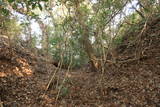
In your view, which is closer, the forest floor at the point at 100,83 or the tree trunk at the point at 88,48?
the forest floor at the point at 100,83

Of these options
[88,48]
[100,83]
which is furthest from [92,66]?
[100,83]

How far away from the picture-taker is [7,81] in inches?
288

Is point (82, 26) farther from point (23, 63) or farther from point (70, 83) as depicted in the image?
point (23, 63)

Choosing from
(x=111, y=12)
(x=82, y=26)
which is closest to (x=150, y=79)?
(x=111, y=12)

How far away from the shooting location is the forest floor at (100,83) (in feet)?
21.0

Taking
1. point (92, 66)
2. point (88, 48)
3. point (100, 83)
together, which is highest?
point (88, 48)

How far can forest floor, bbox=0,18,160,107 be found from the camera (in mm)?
6395

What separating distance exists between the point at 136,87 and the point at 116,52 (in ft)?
13.1

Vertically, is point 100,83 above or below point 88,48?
below

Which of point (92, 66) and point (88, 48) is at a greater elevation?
point (88, 48)

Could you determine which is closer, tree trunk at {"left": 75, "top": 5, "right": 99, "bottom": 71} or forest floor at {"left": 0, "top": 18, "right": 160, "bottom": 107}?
forest floor at {"left": 0, "top": 18, "right": 160, "bottom": 107}

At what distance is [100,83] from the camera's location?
7070 millimetres

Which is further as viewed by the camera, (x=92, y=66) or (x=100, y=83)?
(x=92, y=66)

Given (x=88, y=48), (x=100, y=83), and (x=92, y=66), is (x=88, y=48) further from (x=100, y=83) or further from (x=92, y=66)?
(x=100, y=83)
